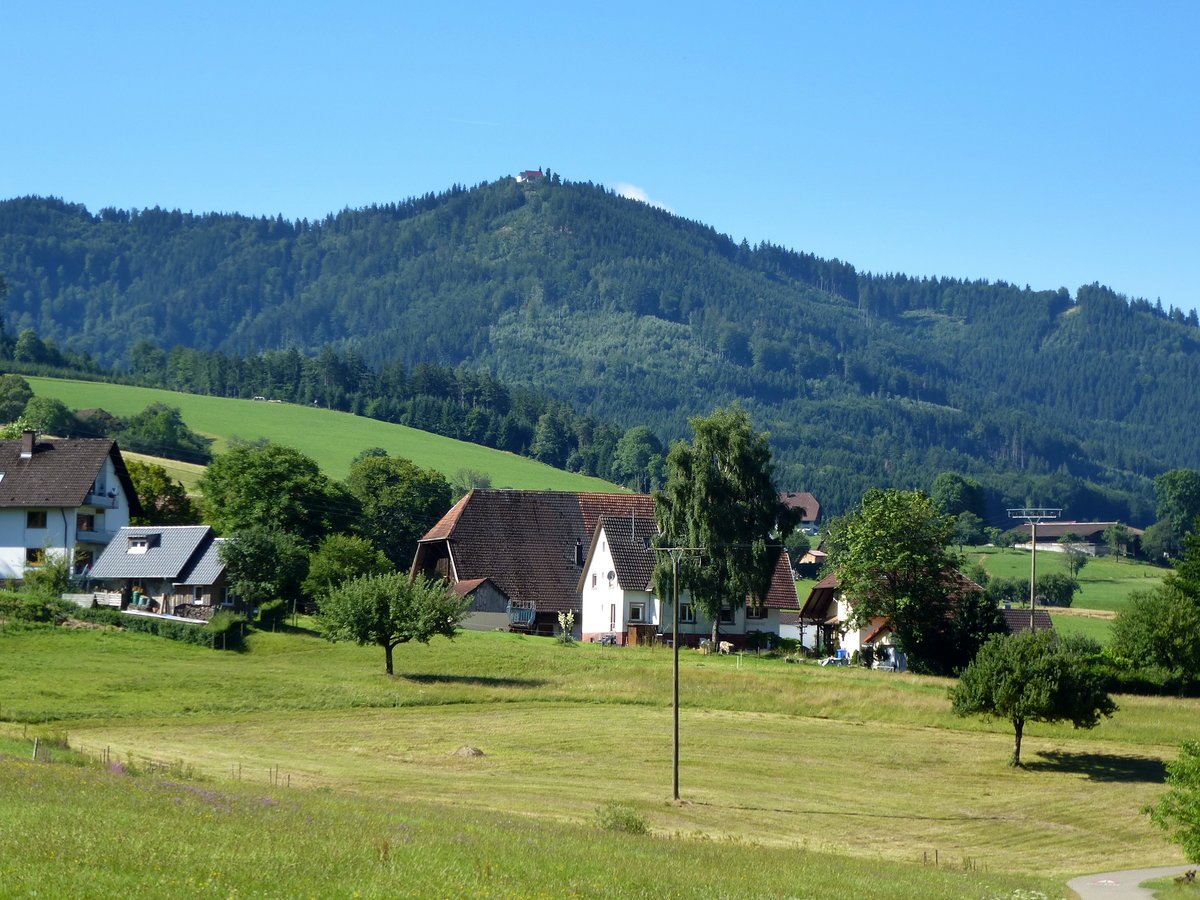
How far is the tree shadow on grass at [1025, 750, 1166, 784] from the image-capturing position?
50.5 metres

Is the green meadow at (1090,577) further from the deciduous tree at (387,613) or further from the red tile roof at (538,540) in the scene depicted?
the deciduous tree at (387,613)

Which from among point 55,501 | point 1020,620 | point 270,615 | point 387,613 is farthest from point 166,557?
point 1020,620

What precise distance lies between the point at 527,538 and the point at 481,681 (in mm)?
31794

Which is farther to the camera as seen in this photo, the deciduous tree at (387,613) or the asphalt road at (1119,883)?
the deciduous tree at (387,613)

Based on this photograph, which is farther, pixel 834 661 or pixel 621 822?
pixel 834 661

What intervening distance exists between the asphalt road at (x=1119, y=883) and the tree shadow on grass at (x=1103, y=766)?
1242cm

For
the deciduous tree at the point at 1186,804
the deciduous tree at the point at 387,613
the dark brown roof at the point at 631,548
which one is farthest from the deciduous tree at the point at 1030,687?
the dark brown roof at the point at 631,548

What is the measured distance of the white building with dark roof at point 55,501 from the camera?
8181 cm

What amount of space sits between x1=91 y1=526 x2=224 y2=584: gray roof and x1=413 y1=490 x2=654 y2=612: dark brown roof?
685 inches

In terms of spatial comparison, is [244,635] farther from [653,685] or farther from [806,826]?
[806,826]

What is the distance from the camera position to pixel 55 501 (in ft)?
269

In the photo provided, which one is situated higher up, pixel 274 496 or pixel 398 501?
pixel 398 501

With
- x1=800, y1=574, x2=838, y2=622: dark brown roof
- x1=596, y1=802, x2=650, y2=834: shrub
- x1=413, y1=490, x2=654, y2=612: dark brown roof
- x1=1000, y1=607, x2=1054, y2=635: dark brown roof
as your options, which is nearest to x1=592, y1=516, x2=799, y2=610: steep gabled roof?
x1=413, y1=490, x2=654, y2=612: dark brown roof

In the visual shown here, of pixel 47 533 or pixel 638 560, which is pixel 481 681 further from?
pixel 47 533
